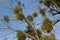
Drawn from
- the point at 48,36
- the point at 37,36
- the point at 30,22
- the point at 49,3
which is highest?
the point at 49,3

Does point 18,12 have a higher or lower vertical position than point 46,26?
higher

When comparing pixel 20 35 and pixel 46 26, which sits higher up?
pixel 20 35

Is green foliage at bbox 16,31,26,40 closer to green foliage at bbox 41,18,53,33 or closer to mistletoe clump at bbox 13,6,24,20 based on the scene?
mistletoe clump at bbox 13,6,24,20

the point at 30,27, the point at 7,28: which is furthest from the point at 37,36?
the point at 7,28

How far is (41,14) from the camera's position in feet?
18.4

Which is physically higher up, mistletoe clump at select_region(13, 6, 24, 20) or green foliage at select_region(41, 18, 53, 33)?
mistletoe clump at select_region(13, 6, 24, 20)

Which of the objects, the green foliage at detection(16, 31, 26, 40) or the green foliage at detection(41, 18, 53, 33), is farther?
the green foliage at detection(16, 31, 26, 40)

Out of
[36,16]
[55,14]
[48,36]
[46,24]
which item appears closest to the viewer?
[48,36]

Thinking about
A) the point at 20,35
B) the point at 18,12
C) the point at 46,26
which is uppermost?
the point at 18,12

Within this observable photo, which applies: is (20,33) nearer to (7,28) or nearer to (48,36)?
(7,28)

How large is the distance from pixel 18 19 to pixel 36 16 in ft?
1.46

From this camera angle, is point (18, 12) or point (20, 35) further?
point (20, 35)

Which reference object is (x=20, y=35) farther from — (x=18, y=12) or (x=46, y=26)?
(x=46, y=26)

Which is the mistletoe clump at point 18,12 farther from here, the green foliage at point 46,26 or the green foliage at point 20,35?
the green foliage at point 46,26
